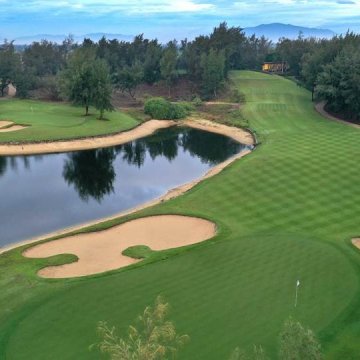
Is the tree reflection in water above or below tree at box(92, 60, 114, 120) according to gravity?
below

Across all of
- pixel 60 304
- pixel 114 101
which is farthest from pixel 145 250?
pixel 114 101

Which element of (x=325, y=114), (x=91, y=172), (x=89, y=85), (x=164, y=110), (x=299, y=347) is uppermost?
(x=89, y=85)

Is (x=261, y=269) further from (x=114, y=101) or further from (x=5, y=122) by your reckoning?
(x=114, y=101)

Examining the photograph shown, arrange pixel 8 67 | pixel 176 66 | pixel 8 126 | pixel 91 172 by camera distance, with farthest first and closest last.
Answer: pixel 176 66 → pixel 8 67 → pixel 8 126 → pixel 91 172

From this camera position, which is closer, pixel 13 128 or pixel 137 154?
pixel 137 154

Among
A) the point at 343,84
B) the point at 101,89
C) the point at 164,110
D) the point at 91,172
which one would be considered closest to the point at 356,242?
the point at 91,172

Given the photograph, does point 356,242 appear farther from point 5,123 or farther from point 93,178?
point 5,123

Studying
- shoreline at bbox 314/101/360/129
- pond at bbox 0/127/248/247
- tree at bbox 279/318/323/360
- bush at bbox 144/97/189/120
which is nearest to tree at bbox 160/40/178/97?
bush at bbox 144/97/189/120

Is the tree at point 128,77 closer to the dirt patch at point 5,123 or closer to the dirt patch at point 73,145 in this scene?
the dirt patch at point 73,145

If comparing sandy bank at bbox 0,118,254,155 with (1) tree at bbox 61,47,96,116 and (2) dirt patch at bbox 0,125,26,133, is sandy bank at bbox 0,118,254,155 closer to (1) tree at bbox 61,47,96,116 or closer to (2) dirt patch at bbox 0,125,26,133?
(2) dirt patch at bbox 0,125,26,133
